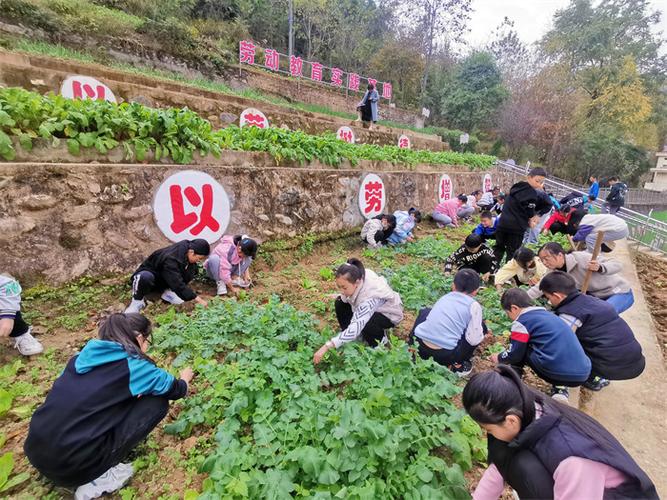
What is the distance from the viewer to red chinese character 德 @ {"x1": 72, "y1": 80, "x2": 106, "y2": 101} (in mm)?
6543

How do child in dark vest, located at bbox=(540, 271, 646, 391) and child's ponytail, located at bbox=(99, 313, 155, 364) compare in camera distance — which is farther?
child in dark vest, located at bbox=(540, 271, 646, 391)

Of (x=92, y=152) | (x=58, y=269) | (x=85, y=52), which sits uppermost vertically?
(x=85, y=52)

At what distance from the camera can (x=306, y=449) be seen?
194 centimetres

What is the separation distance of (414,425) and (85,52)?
1486 cm

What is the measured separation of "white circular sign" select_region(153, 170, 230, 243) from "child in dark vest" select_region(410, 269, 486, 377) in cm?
325

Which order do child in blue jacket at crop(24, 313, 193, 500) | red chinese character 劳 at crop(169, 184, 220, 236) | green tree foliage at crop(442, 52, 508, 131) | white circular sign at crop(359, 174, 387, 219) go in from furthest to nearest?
green tree foliage at crop(442, 52, 508, 131), white circular sign at crop(359, 174, 387, 219), red chinese character 劳 at crop(169, 184, 220, 236), child in blue jacket at crop(24, 313, 193, 500)

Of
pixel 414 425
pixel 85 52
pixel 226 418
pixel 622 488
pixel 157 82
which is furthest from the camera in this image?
pixel 85 52

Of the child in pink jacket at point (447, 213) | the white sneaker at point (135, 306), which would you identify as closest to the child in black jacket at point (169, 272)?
the white sneaker at point (135, 306)

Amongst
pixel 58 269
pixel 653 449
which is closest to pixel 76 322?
pixel 58 269

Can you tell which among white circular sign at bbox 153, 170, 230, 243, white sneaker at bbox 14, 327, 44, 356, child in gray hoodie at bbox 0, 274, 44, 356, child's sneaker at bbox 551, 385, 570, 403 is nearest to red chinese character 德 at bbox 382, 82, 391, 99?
white circular sign at bbox 153, 170, 230, 243

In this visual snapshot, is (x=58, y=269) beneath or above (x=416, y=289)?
above

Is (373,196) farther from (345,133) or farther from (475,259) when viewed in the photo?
(345,133)

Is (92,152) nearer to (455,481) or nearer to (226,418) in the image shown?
(226,418)

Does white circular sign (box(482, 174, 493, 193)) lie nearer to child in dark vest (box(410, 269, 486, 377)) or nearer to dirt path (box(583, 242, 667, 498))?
dirt path (box(583, 242, 667, 498))
